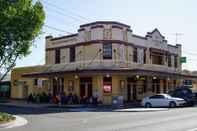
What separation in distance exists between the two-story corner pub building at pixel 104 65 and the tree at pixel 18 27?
18.4 m

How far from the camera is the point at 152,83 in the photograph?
50062mm

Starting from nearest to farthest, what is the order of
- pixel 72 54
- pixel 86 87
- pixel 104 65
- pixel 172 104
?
pixel 172 104 < pixel 104 65 < pixel 86 87 < pixel 72 54

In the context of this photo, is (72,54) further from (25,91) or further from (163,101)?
(163,101)

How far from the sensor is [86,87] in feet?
147

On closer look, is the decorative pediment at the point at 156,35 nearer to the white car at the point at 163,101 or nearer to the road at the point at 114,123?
the white car at the point at 163,101

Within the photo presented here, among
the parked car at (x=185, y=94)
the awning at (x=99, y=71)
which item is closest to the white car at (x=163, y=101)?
the parked car at (x=185, y=94)

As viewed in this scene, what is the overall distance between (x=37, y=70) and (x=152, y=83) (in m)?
14.9

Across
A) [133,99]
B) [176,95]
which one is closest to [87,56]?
[133,99]

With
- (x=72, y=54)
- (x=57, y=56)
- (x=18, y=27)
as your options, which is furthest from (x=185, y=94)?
(x=18, y=27)

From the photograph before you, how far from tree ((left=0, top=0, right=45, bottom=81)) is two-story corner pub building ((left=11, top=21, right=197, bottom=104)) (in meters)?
18.4

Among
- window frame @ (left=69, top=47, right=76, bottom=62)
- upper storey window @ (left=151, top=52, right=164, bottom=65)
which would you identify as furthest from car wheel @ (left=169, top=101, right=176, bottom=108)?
window frame @ (left=69, top=47, right=76, bottom=62)

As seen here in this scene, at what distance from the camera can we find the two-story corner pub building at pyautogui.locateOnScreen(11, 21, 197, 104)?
43219 mm

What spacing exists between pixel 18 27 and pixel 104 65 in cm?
2226

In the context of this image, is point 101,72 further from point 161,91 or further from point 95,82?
point 161,91
